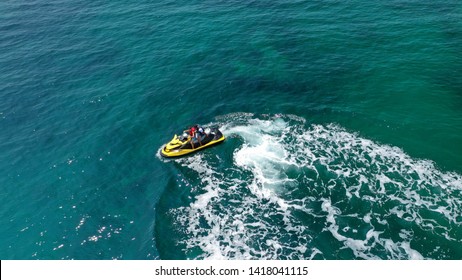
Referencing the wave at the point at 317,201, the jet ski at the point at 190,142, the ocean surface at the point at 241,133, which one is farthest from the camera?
the jet ski at the point at 190,142

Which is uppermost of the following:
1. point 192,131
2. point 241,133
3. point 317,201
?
point 192,131

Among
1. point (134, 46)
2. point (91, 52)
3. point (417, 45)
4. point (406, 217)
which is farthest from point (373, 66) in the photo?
point (91, 52)

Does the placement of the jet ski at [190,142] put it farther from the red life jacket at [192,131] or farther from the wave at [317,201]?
the wave at [317,201]

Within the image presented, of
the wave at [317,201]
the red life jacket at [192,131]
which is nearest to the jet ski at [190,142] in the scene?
the red life jacket at [192,131]

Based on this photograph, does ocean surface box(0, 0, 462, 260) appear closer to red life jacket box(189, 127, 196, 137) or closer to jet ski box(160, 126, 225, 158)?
jet ski box(160, 126, 225, 158)

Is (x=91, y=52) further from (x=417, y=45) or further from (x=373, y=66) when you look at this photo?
(x=417, y=45)

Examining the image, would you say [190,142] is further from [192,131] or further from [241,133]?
[241,133]

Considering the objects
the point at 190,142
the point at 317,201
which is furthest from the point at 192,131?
the point at 317,201
